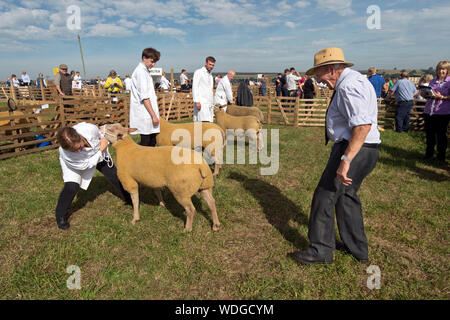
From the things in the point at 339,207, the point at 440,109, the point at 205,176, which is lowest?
the point at 339,207

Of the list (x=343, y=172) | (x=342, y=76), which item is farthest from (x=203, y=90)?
(x=343, y=172)

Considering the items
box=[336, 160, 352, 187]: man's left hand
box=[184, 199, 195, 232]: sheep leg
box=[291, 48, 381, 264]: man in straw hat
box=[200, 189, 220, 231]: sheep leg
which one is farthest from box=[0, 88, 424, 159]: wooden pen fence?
box=[336, 160, 352, 187]: man's left hand

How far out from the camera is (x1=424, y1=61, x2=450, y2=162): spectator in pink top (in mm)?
6078

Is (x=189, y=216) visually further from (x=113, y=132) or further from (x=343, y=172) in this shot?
(x=343, y=172)

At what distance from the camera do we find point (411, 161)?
7008mm

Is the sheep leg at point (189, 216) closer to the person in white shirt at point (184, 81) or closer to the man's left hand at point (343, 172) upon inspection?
the man's left hand at point (343, 172)

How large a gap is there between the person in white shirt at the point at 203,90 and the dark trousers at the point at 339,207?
4272 mm

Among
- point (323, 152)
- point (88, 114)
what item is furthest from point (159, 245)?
point (88, 114)

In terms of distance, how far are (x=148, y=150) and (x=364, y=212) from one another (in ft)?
12.3

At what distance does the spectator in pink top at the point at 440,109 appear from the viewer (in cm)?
608

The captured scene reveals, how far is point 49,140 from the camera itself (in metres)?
8.35

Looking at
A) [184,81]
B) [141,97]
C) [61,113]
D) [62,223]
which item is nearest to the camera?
[62,223]

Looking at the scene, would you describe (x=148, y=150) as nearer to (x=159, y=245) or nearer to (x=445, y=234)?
(x=159, y=245)

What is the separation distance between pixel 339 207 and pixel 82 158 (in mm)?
3580
